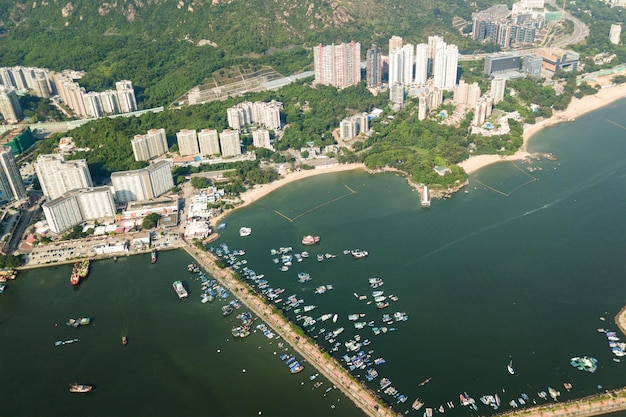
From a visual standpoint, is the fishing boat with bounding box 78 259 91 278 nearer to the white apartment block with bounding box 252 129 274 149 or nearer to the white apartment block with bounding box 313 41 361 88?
the white apartment block with bounding box 252 129 274 149

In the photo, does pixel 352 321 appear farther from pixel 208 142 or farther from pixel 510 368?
pixel 208 142

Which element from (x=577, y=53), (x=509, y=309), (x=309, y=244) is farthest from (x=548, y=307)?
(x=577, y=53)

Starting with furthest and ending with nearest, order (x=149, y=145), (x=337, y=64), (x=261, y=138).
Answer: (x=337, y=64) → (x=261, y=138) → (x=149, y=145)

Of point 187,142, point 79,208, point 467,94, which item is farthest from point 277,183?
point 467,94

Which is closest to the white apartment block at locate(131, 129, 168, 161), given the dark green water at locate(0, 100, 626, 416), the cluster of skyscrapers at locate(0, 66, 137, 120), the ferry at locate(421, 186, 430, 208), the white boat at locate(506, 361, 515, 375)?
the dark green water at locate(0, 100, 626, 416)

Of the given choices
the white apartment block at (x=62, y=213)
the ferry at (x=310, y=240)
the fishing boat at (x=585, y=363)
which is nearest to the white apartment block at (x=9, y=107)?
the white apartment block at (x=62, y=213)

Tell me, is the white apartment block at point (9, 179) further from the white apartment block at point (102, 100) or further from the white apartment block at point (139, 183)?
the white apartment block at point (102, 100)
